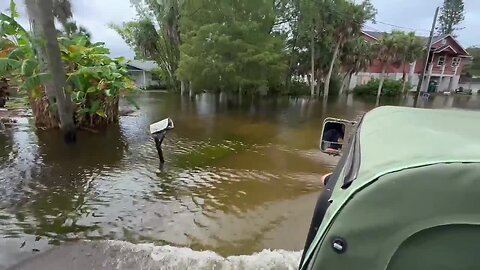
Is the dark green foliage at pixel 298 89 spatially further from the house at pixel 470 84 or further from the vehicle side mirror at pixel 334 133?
the house at pixel 470 84

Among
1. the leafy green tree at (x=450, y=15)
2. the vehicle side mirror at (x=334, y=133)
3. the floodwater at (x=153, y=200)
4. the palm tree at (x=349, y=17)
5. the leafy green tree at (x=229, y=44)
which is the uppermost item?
the leafy green tree at (x=450, y=15)

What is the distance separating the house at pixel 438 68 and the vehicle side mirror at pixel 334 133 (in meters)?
32.2

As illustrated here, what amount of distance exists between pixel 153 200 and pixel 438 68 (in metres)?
40.7

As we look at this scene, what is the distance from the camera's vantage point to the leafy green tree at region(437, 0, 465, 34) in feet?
163

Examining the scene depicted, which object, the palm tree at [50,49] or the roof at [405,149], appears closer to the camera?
the roof at [405,149]

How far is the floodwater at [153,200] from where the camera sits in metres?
3.85

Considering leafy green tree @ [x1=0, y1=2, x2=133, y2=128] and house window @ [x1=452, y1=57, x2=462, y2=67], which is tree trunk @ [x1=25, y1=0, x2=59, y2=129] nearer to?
leafy green tree @ [x1=0, y1=2, x2=133, y2=128]

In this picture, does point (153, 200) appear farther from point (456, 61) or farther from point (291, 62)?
point (456, 61)

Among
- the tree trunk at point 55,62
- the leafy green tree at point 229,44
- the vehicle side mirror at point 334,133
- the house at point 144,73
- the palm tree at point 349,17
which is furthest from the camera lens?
the house at point 144,73

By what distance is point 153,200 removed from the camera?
543 centimetres

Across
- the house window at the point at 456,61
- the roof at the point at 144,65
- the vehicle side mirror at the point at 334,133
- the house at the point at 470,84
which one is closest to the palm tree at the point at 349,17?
the roof at the point at 144,65

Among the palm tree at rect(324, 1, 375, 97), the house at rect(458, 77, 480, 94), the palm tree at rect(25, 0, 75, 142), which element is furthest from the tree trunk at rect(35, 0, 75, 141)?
the house at rect(458, 77, 480, 94)

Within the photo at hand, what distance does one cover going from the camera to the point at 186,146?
9008mm

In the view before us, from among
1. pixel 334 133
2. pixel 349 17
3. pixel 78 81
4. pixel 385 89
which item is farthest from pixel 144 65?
pixel 334 133
